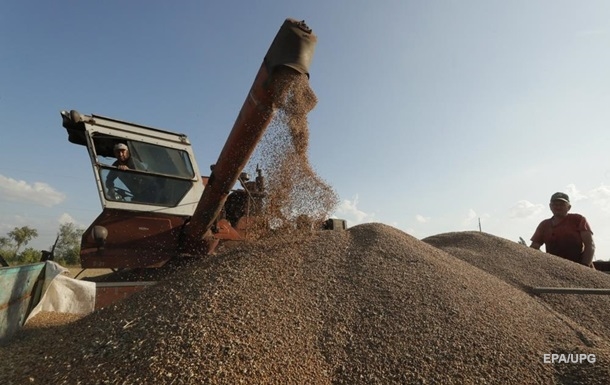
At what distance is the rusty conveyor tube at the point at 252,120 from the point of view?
288cm

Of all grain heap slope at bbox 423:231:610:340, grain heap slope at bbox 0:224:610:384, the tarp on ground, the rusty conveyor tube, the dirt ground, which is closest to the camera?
grain heap slope at bbox 0:224:610:384

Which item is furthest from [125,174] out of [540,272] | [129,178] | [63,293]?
[540,272]

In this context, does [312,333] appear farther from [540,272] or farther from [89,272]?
[89,272]

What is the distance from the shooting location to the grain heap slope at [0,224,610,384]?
2.07 meters

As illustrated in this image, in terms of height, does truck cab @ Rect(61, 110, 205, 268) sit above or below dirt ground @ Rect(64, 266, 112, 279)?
above

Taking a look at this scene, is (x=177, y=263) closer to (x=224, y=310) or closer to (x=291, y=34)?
(x=224, y=310)

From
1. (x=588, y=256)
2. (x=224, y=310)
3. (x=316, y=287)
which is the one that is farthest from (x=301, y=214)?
(x=588, y=256)

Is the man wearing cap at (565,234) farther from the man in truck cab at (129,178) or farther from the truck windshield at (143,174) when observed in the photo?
the man in truck cab at (129,178)

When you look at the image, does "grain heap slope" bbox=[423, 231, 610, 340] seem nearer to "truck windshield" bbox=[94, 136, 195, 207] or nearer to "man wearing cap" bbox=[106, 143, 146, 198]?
"truck windshield" bbox=[94, 136, 195, 207]

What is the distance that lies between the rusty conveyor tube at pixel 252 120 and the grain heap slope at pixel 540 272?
323cm

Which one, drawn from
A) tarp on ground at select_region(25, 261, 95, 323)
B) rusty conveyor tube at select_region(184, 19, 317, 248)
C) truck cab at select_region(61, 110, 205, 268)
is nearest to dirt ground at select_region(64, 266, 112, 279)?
tarp on ground at select_region(25, 261, 95, 323)

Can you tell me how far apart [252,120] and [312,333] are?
74.7 inches

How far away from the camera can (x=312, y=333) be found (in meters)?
2.45

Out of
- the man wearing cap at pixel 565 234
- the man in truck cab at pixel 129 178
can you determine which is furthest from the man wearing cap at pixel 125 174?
the man wearing cap at pixel 565 234
